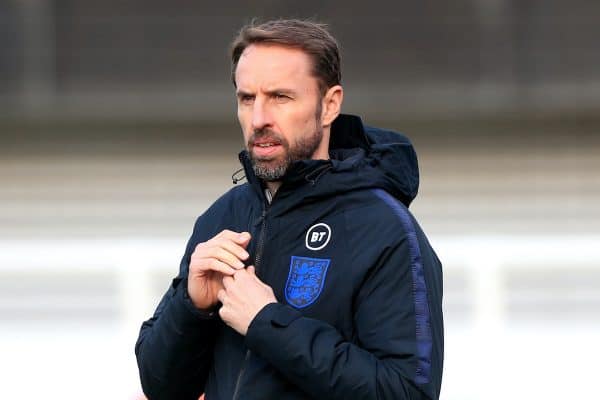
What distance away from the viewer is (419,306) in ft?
5.55

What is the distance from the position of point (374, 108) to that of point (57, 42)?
1.87m

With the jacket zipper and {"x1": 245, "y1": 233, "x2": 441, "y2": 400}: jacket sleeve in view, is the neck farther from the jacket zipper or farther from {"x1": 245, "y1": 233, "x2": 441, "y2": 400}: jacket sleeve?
{"x1": 245, "y1": 233, "x2": 441, "y2": 400}: jacket sleeve

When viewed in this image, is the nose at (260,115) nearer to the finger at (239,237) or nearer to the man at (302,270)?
the man at (302,270)

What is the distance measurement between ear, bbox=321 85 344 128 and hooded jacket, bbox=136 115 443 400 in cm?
7

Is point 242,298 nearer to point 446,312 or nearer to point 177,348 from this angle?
point 177,348

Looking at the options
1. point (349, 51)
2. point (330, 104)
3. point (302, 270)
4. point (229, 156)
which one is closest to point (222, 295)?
point (302, 270)

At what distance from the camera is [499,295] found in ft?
21.4

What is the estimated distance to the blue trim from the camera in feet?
5.49

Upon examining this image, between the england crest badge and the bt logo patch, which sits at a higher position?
the bt logo patch

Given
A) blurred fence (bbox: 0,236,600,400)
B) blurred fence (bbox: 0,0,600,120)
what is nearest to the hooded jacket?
blurred fence (bbox: 0,236,600,400)

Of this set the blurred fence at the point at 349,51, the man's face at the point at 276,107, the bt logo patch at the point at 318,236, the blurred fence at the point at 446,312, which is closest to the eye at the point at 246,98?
the man's face at the point at 276,107

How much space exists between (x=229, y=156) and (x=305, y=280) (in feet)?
21.7

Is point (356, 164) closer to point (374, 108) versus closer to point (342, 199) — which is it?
point (342, 199)

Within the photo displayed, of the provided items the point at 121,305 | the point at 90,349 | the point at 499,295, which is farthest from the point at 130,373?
the point at 499,295
